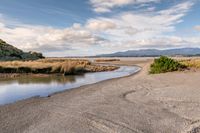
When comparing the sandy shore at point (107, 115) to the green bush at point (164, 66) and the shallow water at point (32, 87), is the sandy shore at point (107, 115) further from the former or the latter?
the green bush at point (164, 66)

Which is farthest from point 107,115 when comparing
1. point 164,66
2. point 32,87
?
point 164,66

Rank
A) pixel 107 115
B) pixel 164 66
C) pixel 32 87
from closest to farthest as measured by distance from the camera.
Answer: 1. pixel 107 115
2. pixel 32 87
3. pixel 164 66

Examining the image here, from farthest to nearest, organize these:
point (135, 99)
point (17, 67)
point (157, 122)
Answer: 1. point (17, 67)
2. point (135, 99)
3. point (157, 122)

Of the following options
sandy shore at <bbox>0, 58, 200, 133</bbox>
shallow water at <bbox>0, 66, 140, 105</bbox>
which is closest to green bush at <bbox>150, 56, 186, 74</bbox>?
shallow water at <bbox>0, 66, 140, 105</bbox>

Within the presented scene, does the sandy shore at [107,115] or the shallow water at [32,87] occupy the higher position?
the sandy shore at [107,115]

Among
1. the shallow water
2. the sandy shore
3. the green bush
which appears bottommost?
the shallow water

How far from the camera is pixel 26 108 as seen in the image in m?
12.1

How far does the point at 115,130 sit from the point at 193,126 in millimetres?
2482

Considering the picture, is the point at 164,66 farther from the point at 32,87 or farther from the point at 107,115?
the point at 107,115

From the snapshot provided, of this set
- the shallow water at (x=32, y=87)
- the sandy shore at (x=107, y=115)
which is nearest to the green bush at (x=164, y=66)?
the shallow water at (x=32, y=87)

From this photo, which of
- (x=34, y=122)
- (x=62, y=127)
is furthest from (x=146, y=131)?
(x=34, y=122)

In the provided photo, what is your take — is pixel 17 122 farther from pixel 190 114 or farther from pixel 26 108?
pixel 190 114

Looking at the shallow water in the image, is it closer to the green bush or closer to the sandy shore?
the sandy shore

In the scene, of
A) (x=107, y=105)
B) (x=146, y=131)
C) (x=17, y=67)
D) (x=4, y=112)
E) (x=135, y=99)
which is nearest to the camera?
(x=146, y=131)
